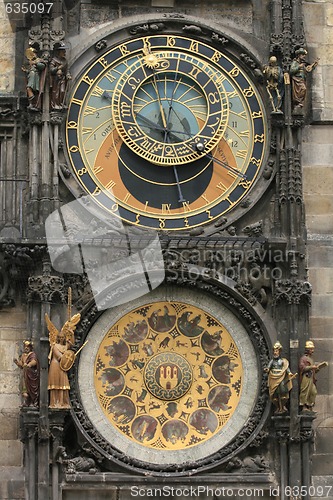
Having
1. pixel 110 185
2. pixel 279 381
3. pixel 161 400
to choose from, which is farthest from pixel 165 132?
pixel 279 381

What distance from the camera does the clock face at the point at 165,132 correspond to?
2170 centimetres

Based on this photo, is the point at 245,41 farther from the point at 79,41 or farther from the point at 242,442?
the point at 242,442

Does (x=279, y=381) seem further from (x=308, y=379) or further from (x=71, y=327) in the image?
(x=71, y=327)

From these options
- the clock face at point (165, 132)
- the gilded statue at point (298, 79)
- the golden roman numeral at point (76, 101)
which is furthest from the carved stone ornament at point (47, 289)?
the gilded statue at point (298, 79)

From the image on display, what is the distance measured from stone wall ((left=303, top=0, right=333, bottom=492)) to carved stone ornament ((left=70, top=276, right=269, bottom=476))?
722mm

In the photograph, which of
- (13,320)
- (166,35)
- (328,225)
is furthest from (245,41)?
(13,320)

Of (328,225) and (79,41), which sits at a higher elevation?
(79,41)

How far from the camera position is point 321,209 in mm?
21859

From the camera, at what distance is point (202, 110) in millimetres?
21984

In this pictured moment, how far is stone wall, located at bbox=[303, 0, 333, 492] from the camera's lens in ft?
69.5

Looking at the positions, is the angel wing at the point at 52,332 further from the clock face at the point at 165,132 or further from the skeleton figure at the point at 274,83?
the skeleton figure at the point at 274,83

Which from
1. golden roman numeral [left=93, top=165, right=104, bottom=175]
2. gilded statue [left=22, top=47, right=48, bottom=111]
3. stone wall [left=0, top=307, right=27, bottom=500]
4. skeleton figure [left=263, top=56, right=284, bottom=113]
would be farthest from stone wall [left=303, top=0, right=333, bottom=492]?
stone wall [left=0, top=307, right=27, bottom=500]

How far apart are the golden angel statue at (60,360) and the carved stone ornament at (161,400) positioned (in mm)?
178

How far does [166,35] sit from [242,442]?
16.1 feet
